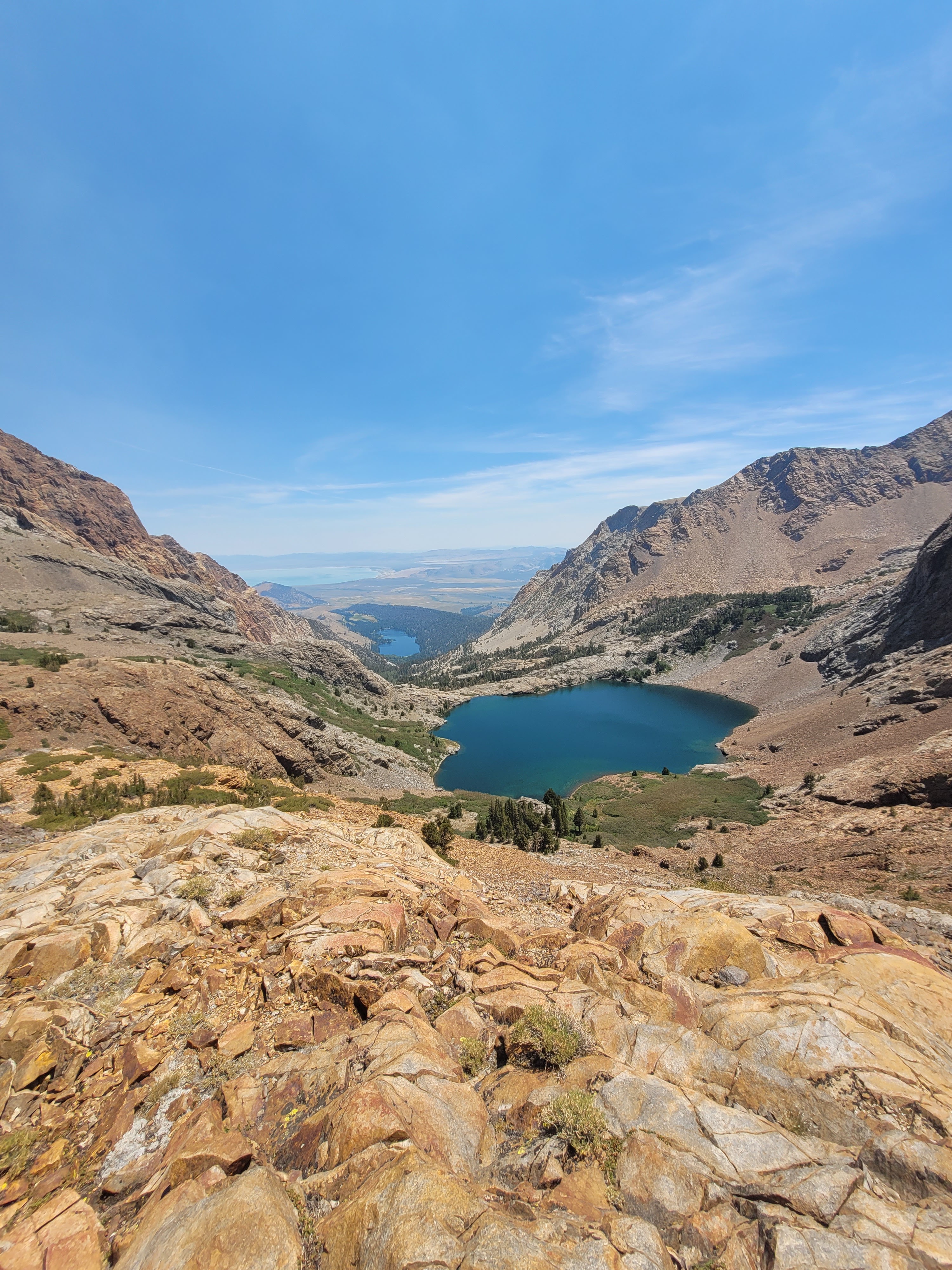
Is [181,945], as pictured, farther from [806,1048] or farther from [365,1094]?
[806,1048]

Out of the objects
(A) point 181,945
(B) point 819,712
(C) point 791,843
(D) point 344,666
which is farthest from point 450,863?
(D) point 344,666

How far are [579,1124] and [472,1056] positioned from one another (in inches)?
80.4

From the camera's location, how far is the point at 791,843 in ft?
103

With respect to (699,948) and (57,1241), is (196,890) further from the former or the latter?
(699,948)

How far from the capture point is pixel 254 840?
44.4 ft

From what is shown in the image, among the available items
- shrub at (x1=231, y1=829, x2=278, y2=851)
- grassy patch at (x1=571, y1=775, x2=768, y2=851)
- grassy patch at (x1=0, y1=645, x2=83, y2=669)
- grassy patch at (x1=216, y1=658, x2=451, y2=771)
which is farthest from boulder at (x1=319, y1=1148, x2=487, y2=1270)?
grassy patch at (x1=216, y1=658, x2=451, y2=771)

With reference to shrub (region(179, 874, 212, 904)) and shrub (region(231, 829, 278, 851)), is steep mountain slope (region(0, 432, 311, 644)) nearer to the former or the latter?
shrub (region(231, 829, 278, 851))

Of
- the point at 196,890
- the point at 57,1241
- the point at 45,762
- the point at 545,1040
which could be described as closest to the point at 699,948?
the point at 545,1040

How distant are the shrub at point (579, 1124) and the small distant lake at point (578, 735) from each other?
59091mm

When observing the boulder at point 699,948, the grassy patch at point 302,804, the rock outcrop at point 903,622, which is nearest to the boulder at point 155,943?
the grassy patch at point 302,804

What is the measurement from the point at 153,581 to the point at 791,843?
4642 inches

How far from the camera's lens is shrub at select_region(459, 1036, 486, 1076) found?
7.37 metres

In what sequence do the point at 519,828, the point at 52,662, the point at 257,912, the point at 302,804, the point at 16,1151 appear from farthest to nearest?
1. the point at 519,828
2. the point at 52,662
3. the point at 302,804
4. the point at 257,912
5. the point at 16,1151

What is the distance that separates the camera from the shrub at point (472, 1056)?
7367 mm
